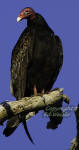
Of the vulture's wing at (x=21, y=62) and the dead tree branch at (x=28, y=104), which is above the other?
the vulture's wing at (x=21, y=62)

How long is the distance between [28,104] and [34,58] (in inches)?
76.5

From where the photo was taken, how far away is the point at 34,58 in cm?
834

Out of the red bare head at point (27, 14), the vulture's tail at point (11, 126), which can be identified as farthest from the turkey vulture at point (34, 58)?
the vulture's tail at point (11, 126)

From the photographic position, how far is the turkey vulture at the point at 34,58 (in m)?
8.31

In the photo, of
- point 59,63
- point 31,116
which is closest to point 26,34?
point 59,63

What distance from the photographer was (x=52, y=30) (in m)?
8.80

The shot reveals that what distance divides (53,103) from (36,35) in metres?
1.95

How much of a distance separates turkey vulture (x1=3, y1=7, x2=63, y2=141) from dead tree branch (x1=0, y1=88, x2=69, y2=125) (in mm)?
1107

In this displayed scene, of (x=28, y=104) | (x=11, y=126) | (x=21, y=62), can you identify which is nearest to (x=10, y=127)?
(x=11, y=126)

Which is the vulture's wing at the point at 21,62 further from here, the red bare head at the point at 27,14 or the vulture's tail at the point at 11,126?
the vulture's tail at the point at 11,126

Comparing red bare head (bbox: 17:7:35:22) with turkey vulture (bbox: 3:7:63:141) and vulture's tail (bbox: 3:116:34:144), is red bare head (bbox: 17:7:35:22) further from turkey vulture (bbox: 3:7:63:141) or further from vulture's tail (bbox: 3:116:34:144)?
vulture's tail (bbox: 3:116:34:144)

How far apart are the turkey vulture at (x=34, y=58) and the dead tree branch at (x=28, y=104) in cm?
111

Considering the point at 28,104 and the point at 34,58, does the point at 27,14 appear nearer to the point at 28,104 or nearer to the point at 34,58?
the point at 34,58

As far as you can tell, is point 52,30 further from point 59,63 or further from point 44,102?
point 44,102
